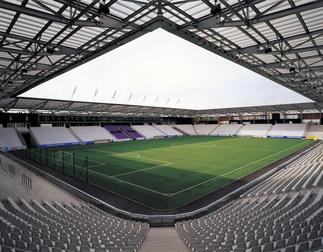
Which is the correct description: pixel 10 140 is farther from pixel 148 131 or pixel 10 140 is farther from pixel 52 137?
pixel 148 131

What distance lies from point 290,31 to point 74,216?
16002 mm

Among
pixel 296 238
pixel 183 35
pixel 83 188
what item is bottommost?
pixel 83 188

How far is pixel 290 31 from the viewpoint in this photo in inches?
535

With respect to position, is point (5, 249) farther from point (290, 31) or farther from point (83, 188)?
point (290, 31)

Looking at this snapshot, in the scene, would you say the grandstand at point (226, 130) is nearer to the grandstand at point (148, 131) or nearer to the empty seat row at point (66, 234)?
the grandstand at point (148, 131)

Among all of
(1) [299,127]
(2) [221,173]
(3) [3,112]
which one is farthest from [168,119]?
(2) [221,173]

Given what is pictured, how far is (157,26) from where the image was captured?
41.5ft

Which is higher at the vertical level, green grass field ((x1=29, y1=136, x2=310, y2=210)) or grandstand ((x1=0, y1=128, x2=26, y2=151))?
grandstand ((x1=0, y1=128, x2=26, y2=151))

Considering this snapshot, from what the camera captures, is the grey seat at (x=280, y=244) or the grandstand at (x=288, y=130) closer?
the grey seat at (x=280, y=244)

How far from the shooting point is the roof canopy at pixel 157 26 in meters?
10.2

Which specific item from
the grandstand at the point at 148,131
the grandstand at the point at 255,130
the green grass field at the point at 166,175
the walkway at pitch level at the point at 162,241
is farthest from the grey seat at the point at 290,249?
the grandstand at the point at 255,130

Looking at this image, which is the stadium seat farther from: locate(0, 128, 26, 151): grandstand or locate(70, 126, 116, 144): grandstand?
locate(70, 126, 116, 144): grandstand

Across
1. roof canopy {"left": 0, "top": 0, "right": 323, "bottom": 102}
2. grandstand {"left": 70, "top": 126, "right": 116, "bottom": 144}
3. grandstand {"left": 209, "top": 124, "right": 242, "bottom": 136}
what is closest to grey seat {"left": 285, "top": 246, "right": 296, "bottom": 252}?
roof canopy {"left": 0, "top": 0, "right": 323, "bottom": 102}

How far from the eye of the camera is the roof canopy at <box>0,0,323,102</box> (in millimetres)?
10234
